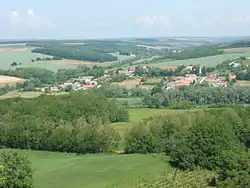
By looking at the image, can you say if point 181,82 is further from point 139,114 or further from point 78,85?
point 139,114

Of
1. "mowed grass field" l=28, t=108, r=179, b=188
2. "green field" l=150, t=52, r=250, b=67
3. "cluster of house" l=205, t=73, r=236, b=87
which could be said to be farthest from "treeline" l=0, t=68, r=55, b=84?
"mowed grass field" l=28, t=108, r=179, b=188

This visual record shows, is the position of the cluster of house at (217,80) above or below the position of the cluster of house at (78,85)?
above

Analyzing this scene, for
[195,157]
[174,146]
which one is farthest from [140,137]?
[195,157]

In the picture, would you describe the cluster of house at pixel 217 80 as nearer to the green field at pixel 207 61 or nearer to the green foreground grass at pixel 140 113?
the green field at pixel 207 61

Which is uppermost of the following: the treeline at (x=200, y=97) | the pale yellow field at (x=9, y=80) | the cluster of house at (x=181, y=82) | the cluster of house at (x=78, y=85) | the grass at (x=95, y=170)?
the grass at (x=95, y=170)

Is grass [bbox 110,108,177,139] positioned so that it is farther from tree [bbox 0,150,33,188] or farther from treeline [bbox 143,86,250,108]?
tree [bbox 0,150,33,188]

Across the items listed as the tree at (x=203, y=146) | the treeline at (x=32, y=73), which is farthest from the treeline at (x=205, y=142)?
the treeline at (x=32, y=73)
